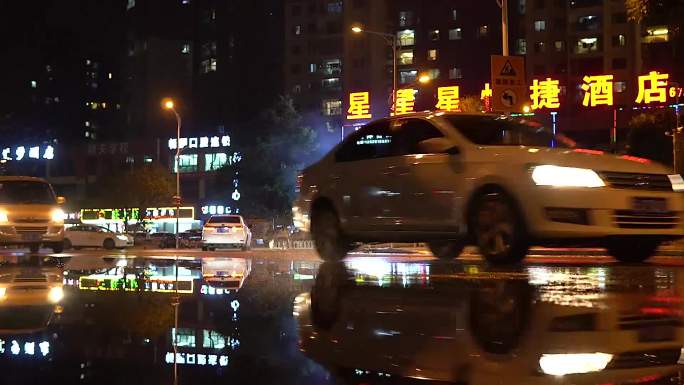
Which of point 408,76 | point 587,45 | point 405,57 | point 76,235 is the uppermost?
point 405,57

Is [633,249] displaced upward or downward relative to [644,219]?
downward

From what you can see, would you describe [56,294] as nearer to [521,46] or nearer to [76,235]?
[76,235]

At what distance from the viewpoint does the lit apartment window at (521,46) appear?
3516 inches

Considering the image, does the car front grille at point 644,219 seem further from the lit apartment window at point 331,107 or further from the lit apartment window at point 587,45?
the lit apartment window at point 331,107

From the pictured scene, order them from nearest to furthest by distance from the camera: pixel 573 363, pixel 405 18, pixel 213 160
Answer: pixel 573 363 < pixel 213 160 < pixel 405 18

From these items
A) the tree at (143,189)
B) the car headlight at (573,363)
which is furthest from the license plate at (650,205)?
the tree at (143,189)

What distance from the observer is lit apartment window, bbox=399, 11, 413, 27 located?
311 ft

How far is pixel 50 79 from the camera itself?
130375 mm

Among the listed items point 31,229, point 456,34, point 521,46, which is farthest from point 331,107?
point 31,229

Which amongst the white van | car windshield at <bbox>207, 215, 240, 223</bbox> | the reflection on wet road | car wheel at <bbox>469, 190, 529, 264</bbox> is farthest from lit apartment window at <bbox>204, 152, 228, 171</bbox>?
car wheel at <bbox>469, 190, 529, 264</bbox>

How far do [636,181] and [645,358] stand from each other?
15.7ft

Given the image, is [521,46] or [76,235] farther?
[521,46]

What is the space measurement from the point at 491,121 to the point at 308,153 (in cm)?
4398

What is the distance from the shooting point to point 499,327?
199 inches
